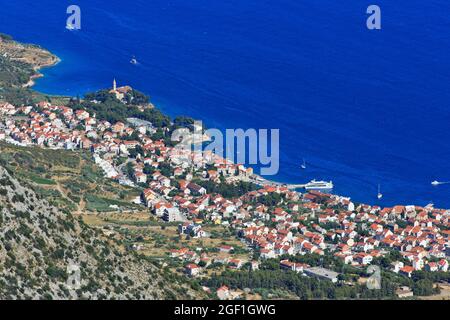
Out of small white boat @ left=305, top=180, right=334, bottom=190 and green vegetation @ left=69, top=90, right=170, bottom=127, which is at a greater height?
green vegetation @ left=69, top=90, right=170, bottom=127

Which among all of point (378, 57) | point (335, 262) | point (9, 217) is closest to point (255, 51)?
point (378, 57)

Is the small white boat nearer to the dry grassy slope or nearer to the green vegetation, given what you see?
the green vegetation

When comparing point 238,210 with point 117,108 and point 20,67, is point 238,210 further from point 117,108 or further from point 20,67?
point 20,67

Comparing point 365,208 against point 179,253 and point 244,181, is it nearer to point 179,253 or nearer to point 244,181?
point 244,181

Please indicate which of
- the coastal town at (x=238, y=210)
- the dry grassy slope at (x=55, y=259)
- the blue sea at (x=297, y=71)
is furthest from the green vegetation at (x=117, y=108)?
the dry grassy slope at (x=55, y=259)

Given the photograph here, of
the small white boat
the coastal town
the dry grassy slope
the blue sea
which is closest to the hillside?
the blue sea

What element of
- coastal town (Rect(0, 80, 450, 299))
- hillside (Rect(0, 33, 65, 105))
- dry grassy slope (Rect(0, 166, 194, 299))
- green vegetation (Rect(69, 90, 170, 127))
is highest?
hillside (Rect(0, 33, 65, 105))

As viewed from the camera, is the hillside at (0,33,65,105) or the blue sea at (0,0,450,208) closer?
the blue sea at (0,0,450,208)
